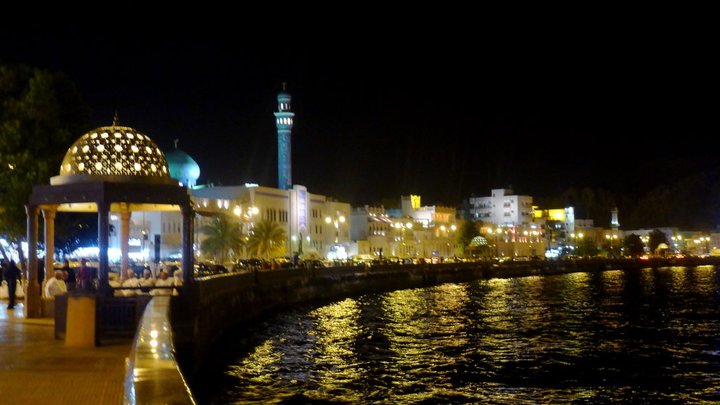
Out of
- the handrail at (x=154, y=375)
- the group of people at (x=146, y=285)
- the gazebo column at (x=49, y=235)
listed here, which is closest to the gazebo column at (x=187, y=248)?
the group of people at (x=146, y=285)

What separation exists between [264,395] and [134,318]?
157 inches

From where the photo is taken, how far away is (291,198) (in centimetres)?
10212

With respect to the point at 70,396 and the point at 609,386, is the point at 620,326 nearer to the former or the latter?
the point at 609,386

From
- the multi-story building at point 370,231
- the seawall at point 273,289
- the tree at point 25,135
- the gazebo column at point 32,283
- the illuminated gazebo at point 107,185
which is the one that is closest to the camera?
the illuminated gazebo at point 107,185

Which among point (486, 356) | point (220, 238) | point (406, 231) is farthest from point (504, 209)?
point (486, 356)

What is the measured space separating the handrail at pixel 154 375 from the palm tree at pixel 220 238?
65.6 m

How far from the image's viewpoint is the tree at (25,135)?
31.7 meters

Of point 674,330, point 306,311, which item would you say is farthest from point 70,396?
point 306,311

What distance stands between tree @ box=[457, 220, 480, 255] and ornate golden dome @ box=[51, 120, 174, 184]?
131721 mm

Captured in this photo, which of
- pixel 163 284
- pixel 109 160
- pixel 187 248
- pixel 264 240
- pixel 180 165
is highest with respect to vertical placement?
pixel 180 165

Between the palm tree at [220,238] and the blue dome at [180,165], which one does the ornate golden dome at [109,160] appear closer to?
the palm tree at [220,238]

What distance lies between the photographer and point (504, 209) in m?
191

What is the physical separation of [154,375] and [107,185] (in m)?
13.6

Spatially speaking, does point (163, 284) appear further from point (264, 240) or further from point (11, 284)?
point (264, 240)
